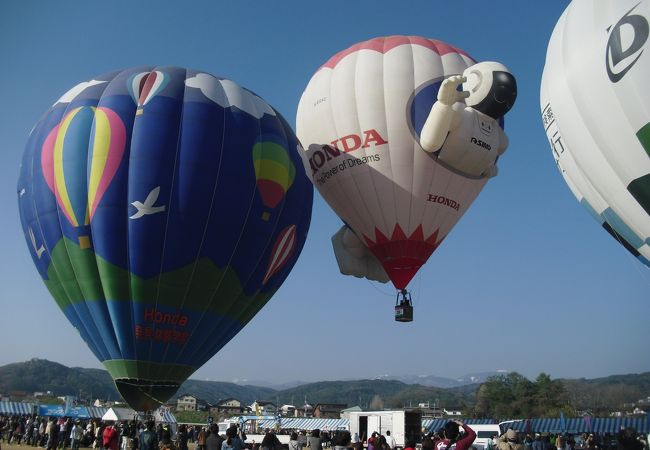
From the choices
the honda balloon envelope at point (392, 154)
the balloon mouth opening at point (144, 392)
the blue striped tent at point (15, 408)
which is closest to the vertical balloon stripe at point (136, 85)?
the honda balloon envelope at point (392, 154)

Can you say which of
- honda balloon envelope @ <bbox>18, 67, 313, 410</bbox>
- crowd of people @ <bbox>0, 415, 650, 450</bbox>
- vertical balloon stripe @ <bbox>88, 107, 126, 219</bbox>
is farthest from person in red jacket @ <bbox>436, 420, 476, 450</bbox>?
vertical balloon stripe @ <bbox>88, 107, 126, 219</bbox>

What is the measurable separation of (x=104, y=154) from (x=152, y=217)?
5.51 ft

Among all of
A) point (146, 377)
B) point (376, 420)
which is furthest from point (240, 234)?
point (376, 420)

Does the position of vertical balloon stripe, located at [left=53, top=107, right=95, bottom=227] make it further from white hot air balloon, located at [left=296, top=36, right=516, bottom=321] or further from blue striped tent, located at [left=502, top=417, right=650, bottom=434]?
blue striped tent, located at [left=502, top=417, right=650, bottom=434]

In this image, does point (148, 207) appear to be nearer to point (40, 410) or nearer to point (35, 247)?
point (35, 247)

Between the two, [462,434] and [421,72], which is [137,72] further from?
[462,434]

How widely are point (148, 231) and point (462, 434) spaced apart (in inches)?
360

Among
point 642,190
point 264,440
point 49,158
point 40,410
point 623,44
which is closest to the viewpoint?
point 264,440

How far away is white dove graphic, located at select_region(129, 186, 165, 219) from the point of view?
13484mm

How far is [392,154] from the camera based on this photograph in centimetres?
1648

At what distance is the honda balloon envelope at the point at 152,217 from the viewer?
13531mm

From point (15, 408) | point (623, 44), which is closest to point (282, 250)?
point (623, 44)

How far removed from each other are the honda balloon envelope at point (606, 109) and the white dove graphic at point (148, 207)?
7.98 metres

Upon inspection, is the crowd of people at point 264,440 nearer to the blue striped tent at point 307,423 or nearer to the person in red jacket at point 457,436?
the person in red jacket at point 457,436
